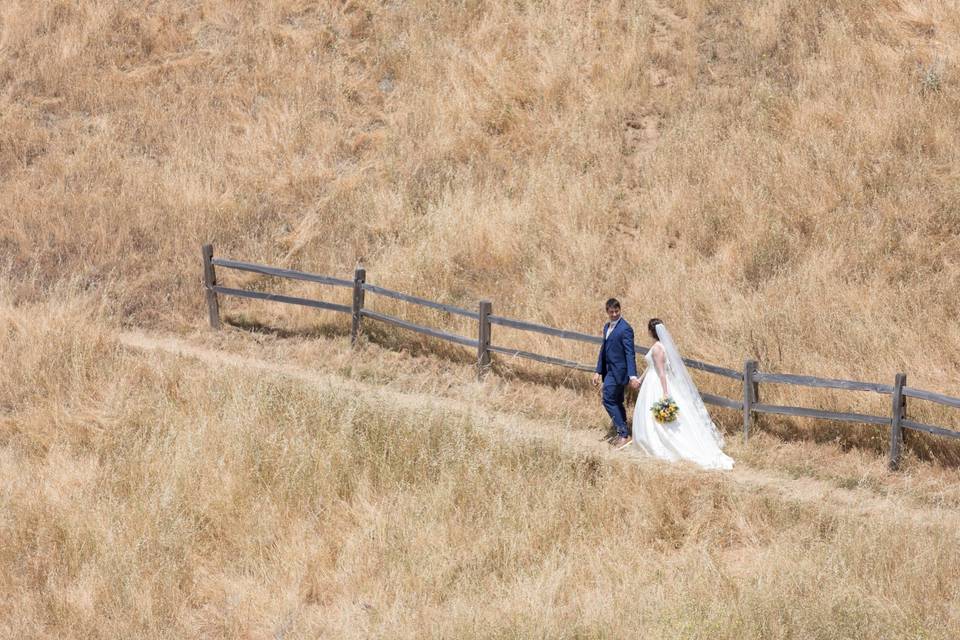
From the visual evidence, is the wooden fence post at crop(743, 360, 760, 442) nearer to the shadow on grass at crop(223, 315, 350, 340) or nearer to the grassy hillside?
the grassy hillside

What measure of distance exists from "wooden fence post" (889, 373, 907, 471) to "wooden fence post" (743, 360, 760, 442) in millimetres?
1496

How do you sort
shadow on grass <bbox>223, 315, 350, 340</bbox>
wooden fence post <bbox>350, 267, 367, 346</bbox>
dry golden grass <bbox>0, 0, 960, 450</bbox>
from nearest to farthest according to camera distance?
1. dry golden grass <bbox>0, 0, 960, 450</bbox>
2. wooden fence post <bbox>350, 267, 367, 346</bbox>
3. shadow on grass <bbox>223, 315, 350, 340</bbox>

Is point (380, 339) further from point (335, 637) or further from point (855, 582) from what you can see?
point (855, 582)

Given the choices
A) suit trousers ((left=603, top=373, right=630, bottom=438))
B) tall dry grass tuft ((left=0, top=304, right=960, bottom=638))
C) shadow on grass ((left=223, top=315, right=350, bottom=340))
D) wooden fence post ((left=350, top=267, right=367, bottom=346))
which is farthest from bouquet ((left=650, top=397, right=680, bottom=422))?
shadow on grass ((left=223, top=315, right=350, bottom=340))

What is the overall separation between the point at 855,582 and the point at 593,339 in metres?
4.64

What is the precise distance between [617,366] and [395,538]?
11.2 feet

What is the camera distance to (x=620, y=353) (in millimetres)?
11789

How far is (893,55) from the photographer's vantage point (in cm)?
1587

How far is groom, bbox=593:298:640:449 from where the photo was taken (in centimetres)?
1173

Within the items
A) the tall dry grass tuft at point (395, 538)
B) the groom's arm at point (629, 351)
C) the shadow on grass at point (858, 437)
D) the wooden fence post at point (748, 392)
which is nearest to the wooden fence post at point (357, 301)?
the tall dry grass tuft at point (395, 538)

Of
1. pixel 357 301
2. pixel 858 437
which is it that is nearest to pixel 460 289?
pixel 357 301

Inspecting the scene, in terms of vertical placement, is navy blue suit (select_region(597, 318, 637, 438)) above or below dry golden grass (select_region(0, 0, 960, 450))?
below

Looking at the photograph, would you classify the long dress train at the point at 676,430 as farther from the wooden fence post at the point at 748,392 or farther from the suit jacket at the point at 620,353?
the wooden fence post at the point at 748,392

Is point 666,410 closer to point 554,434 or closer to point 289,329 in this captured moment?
point 554,434
